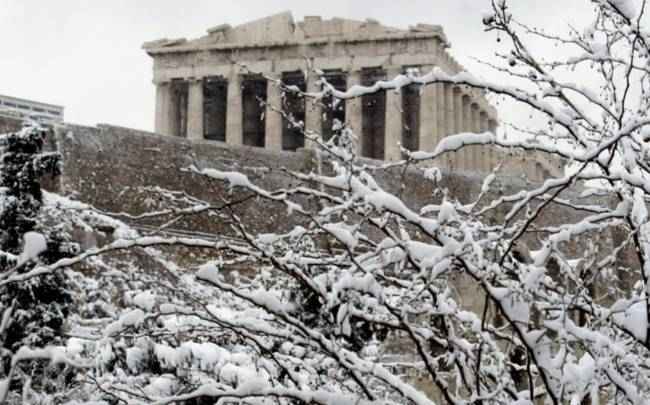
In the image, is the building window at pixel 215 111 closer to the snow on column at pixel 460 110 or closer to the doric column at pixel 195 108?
the doric column at pixel 195 108

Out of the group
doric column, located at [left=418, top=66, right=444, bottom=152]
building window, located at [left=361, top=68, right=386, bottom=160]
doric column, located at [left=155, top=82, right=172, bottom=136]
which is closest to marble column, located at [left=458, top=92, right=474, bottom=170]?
doric column, located at [left=418, top=66, right=444, bottom=152]

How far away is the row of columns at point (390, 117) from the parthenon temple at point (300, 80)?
3cm

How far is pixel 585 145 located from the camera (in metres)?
4.06

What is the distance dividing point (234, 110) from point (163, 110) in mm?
3228

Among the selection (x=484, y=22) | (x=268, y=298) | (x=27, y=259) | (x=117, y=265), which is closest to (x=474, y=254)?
(x=268, y=298)

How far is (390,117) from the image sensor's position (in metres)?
41.6

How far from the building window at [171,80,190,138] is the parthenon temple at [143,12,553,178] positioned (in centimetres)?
3

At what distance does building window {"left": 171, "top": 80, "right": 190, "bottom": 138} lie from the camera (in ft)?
148

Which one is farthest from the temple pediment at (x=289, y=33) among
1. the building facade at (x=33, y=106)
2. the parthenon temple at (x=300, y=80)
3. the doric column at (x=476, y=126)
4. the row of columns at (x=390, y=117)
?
the building facade at (x=33, y=106)

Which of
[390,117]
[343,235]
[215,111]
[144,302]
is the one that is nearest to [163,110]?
[215,111]

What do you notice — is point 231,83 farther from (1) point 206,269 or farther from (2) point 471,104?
(1) point 206,269

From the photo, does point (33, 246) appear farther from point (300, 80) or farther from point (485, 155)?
point (300, 80)

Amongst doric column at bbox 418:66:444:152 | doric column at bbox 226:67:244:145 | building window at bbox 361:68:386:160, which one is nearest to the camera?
doric column at bbox 418:66:444:152

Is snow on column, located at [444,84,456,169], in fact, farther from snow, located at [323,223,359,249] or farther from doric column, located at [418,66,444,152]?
snow, located at [323,223,359,249]
